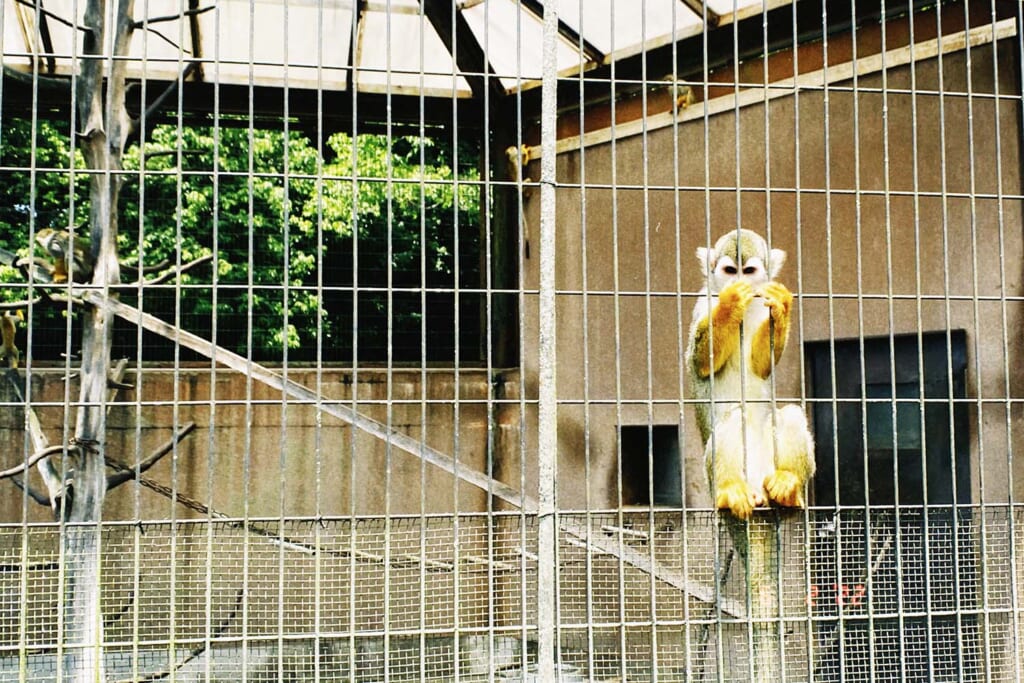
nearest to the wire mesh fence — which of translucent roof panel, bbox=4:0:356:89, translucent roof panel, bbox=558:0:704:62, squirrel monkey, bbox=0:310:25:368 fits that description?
squirrel monkey, bbox=0:310:25:368

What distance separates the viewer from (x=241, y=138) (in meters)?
11.1

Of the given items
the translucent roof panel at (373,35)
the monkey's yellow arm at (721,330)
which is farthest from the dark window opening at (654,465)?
the translucent roof panel at (373,35)

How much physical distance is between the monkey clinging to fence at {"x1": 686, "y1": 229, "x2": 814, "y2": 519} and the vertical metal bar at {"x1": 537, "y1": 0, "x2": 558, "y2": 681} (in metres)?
0.75

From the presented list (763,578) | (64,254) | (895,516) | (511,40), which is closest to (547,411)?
(895,516)

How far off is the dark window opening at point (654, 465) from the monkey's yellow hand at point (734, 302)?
279cm

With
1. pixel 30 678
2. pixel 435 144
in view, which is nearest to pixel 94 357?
pixel 30 678

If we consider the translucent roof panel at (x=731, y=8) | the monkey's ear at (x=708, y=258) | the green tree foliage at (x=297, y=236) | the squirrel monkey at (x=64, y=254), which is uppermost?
the translucent roof panel at (x=731, y=8)

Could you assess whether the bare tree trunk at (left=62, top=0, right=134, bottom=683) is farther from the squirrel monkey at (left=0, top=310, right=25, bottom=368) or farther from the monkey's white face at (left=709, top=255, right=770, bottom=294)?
the monkey's white face at (left=709, top=255, right=770, bottom=294)

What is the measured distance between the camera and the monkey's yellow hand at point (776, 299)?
430cm

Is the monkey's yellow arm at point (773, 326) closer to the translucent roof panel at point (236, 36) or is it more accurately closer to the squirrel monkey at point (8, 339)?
the translucent roof panel at point (236, 36)

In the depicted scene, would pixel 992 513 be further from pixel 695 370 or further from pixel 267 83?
pixel 267 83

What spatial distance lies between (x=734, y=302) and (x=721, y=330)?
174 millimetres

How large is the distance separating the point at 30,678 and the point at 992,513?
13.7ft

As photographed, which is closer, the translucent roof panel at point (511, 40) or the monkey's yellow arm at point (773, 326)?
the monkey's yellow arm at point (773, 326)
